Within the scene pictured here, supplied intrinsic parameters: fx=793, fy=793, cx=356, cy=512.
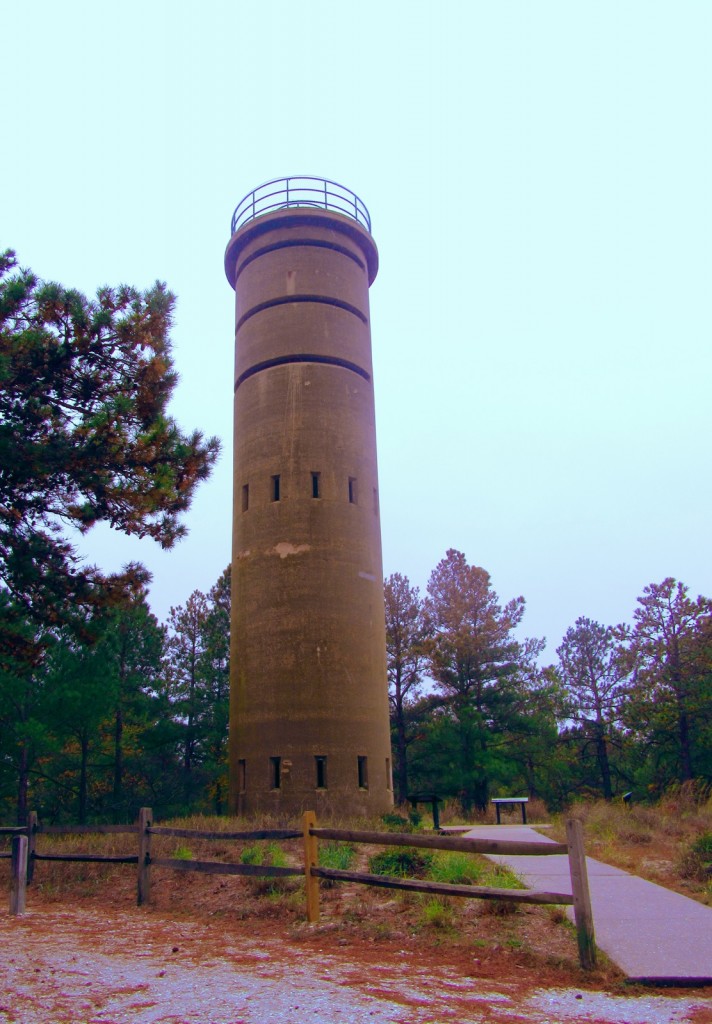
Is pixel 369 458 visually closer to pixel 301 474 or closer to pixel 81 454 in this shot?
pixel 301 474

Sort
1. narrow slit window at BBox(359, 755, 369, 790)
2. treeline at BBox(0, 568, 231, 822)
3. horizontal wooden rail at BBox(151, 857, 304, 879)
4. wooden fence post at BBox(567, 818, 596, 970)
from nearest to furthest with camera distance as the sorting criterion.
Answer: wooden fence post at BBox(567, 818, 596, 970), horizontal wooden rail at BBox(151, 857, 304, 879), narrow slit window at BBox(359, 755, 369, 790), treeline at BBox(0, 568, 231, 822)

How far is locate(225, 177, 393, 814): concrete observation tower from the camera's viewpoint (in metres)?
17.0

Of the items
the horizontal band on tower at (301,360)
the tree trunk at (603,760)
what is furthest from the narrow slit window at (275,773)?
the tree trunk at (603,760)

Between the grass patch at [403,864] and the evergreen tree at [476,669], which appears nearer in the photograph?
the grass patch at [403,864]

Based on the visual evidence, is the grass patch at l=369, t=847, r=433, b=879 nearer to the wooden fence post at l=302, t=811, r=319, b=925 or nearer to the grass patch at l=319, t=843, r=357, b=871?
the grass patch at l=319, t=843, r=357, b=871

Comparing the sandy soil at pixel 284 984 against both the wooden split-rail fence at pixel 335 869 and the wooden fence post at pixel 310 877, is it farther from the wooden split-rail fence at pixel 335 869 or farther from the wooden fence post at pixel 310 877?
the wooden split-rail fence at pixel 335 869

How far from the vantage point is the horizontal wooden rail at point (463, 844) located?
6500 mm

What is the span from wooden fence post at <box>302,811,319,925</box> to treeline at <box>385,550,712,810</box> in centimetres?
2438

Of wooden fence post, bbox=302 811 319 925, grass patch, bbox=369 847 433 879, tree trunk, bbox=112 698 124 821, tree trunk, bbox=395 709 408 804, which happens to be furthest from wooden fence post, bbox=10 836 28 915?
tree trunk, bbox=395 709 408 804

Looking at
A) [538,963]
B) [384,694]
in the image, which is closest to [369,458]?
[384,694]

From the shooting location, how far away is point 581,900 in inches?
243

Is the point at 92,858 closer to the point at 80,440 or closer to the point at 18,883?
the point at 18,883

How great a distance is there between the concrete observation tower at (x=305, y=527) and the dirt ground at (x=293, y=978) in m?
8.12

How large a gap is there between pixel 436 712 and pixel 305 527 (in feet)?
64.5
